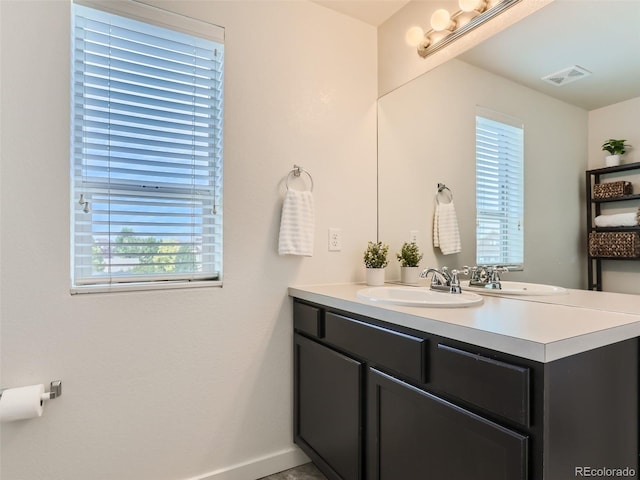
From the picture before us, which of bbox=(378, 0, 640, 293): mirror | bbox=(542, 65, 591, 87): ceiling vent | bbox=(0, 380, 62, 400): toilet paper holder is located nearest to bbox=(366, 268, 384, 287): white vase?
bbox=(378, 0, 640, 293): mirror

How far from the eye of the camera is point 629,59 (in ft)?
3.75

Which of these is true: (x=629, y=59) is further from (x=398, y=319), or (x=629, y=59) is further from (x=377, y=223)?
(x=377, y=223)

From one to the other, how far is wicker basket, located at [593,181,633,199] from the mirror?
27 millimetres

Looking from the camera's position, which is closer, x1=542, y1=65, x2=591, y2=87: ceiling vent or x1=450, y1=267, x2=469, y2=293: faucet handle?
x1=542, y1=65, x2=591, y2=87: ceiling vent

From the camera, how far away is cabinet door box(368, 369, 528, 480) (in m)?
0.86

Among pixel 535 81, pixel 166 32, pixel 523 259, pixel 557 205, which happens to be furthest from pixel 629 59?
pixel 166 32

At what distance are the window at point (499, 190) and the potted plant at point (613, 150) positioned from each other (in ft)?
0.95

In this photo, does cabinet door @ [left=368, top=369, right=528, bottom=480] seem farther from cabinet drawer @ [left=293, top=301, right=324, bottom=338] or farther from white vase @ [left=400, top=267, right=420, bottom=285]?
white vase @ [left=400, top=267, right=420, bottom=285]

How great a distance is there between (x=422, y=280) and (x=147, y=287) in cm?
137

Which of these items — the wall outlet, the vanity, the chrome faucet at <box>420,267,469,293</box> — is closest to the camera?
the vanity

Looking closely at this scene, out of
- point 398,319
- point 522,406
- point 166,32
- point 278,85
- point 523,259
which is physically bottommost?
point 522,406

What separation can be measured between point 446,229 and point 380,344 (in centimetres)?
77

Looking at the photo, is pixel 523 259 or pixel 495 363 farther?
pixel 523 259

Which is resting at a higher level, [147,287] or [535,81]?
[535,81]
